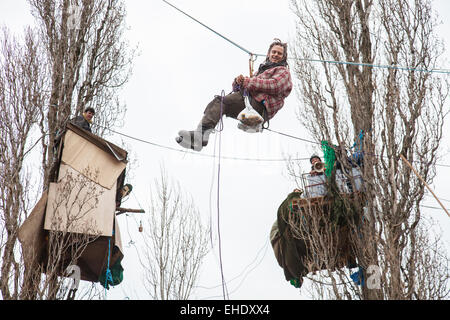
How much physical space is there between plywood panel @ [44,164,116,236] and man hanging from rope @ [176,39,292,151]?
1771 millimetres

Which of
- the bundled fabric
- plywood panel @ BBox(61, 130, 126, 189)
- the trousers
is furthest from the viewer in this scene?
the bundled fabric

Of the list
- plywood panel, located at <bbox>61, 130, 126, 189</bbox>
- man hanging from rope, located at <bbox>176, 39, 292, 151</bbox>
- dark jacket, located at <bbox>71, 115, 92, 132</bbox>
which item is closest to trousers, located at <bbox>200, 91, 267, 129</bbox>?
man hanging from rope, located at <bbox>176, 39, 292, 151</bbox>

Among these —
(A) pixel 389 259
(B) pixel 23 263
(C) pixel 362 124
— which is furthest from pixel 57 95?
(A) pixel 389 259

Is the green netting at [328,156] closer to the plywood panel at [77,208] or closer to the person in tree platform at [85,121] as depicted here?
the plywood panel at [77,208]

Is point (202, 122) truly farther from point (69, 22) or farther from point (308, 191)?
point (69, 22)

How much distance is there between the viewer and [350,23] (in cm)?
1066

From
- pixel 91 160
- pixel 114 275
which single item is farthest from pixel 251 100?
pixel 114 275

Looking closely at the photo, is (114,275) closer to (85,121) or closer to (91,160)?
(91,160)

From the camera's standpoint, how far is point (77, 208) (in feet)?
26.7

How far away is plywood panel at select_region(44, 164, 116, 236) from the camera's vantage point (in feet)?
26.7

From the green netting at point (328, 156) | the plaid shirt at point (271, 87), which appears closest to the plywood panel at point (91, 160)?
the plaid shirt at point (271, 87)

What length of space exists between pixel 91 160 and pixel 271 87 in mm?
2796

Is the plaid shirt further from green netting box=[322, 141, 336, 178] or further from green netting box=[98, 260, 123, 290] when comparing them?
green netting box=[98, 260, 123, 290]

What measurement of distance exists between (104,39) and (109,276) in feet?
15.0
